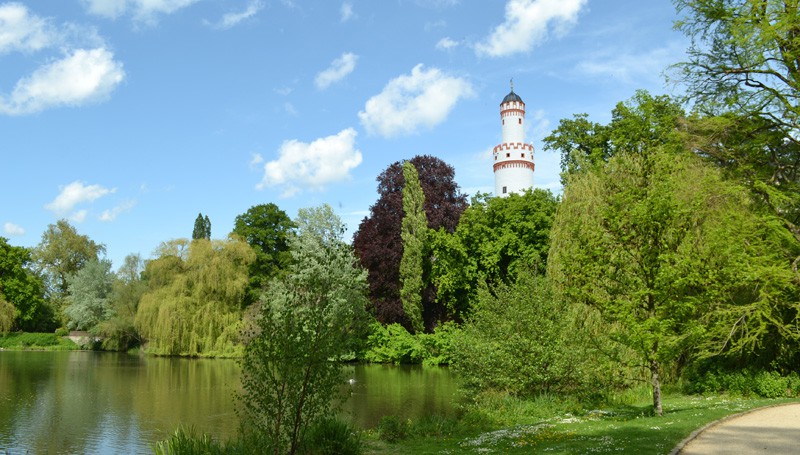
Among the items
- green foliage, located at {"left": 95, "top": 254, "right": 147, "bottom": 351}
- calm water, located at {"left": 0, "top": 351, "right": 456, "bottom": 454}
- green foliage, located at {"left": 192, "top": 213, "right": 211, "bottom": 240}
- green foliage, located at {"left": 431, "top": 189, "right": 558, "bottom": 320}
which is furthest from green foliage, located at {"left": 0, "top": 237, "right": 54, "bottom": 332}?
green foliage, located at {"left": 431, "top": 189, "right": 558, "bottom": 320}

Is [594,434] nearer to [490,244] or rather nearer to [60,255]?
[490,244]

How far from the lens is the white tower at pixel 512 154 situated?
177ft

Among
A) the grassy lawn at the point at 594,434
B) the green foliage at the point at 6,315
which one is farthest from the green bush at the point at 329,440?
the green foliage at the point at 6,315

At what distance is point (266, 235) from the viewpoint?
50.9 m

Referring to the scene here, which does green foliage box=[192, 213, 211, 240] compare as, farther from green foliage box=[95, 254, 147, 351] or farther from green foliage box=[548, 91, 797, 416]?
green foliage box=[548, 91, 797, 416]

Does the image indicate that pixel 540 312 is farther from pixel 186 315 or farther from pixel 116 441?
pixel 186 315

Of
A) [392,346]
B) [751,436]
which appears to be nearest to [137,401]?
[392,346]

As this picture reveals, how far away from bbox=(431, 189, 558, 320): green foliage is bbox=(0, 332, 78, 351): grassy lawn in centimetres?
3708

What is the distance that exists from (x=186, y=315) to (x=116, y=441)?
89.0ft

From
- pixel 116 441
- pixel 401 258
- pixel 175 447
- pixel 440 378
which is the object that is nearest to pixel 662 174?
pixel 175 447

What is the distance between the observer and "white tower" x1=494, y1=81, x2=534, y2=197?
54.1 metres

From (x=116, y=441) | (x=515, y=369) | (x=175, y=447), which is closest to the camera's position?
(x=175, y=447)

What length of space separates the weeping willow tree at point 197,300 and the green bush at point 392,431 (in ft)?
91.8

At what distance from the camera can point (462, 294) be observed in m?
38.3
